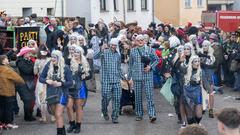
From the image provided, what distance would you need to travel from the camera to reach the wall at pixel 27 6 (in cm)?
3347

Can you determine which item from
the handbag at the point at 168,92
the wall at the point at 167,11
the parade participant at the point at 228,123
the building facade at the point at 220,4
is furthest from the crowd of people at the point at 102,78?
the building facade at the point at 220,4

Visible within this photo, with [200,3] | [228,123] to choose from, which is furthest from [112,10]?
[228,123]

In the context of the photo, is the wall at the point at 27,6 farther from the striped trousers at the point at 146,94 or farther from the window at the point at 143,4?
the striped trousers at the point at 146,94

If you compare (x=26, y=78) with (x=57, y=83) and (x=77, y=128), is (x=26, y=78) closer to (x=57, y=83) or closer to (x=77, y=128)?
(x=77, y=128)

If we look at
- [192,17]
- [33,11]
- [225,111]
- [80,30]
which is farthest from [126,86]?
[192,17]

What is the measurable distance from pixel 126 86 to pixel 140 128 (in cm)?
154

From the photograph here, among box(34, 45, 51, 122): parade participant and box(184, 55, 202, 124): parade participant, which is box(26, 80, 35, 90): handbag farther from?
box(184, 55, 202, 124): parade participant

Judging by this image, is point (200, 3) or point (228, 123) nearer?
point (228, 123)

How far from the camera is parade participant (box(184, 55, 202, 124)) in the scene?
1139 centimetres

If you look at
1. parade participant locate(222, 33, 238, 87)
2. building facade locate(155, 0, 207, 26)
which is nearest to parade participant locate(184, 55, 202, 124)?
parade participant locate(222, 33, 238, 87)

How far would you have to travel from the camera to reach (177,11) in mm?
58625

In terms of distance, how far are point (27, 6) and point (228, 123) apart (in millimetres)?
29674

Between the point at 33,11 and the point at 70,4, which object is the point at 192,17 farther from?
the point at 33,11

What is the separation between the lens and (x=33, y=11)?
34969mm
